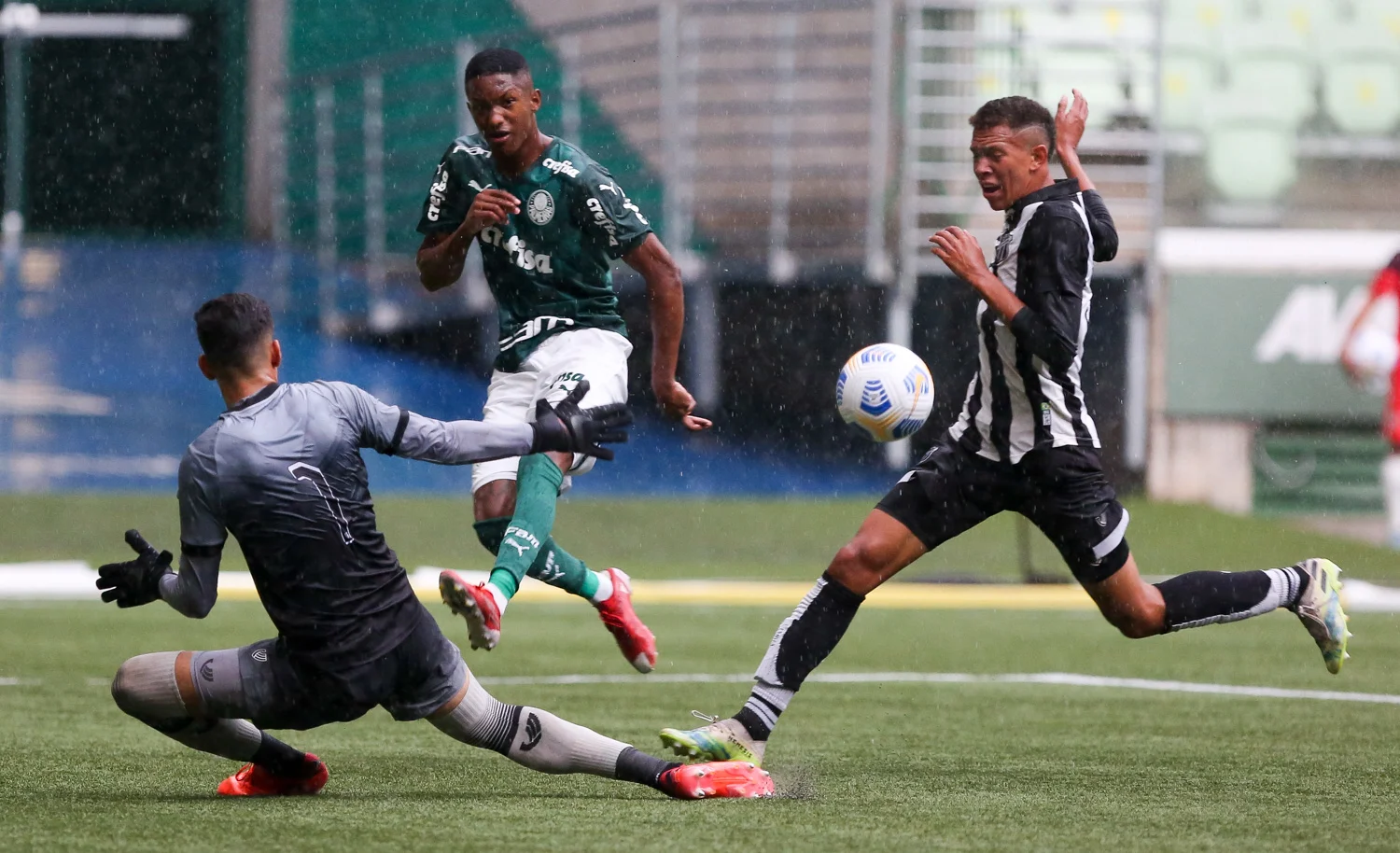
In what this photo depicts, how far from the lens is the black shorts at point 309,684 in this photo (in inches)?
194

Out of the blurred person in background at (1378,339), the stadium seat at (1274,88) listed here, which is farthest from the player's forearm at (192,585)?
the stadium seat at (1274,88)

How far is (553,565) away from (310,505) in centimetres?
169

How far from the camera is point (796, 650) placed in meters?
5.75

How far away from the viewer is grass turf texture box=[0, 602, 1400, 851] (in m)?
4.63

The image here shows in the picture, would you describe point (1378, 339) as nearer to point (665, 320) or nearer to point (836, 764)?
point (665, 320)

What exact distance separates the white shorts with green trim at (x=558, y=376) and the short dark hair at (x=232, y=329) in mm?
1569

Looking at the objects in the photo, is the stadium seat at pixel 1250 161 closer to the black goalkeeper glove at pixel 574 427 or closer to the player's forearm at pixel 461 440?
the black goalkeeper glove at pixel 574 427

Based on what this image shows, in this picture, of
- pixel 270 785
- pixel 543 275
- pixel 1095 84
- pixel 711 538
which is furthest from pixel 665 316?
pixel 1095 84

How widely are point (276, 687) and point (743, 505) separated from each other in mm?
11700

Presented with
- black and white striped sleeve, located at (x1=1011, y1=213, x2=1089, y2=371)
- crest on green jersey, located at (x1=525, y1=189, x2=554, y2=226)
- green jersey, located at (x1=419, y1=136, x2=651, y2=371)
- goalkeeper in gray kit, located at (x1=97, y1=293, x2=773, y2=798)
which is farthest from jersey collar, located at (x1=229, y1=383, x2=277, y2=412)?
black and white striped sleeve, located at (x1=1011, y1=213, x2=1089, y2=371)

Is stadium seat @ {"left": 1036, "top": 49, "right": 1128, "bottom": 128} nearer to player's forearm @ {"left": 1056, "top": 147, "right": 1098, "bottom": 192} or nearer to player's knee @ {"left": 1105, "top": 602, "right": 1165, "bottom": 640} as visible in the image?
player's forearm @ {"left": 1056, "top": 147, "right": 1098, "bottom": 192}

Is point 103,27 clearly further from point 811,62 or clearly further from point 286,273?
point 811,62

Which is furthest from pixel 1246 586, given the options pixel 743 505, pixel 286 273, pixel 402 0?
pixel 402 0

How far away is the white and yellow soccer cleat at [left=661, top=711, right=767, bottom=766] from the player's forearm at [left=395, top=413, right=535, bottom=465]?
104 cm
